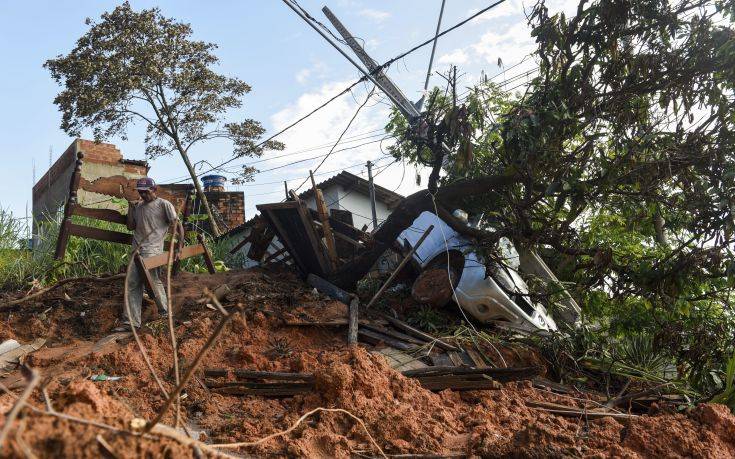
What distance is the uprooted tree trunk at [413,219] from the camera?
29.0 ft

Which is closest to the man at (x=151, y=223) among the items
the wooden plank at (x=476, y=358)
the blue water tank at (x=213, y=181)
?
the wooden plank at (x=476, y=358)

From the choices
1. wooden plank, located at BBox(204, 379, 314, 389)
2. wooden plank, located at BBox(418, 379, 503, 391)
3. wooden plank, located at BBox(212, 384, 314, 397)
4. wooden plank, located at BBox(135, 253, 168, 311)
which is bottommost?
wooden plank, located at BBox(418, 379, 503, 391)

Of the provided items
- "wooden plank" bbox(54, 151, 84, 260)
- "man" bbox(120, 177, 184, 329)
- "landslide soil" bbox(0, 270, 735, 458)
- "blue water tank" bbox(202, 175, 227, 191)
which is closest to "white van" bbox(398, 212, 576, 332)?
"landslide soil" bbox(0, 270, 735, 458)

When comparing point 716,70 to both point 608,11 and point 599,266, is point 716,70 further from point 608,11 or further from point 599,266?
point 599,266

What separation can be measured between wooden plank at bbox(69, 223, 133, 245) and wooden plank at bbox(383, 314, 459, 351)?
12.2ft

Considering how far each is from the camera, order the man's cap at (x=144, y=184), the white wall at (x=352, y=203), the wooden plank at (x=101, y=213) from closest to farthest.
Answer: the man's cap at (x=144, y=184) < the wooden plank at (x=101, y=213) < the white wall at (x=352, y=203)

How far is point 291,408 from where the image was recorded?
5426 mm

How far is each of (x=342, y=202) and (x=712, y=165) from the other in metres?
18.7

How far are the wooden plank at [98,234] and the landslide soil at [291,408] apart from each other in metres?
1.07

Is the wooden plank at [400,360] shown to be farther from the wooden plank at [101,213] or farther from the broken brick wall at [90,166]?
the broken brick wall at [90,166]

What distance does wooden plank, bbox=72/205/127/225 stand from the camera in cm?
874

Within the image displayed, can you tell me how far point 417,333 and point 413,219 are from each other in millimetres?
2132

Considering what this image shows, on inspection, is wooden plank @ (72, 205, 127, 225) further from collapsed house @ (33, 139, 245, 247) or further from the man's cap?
collapsed house @ (33, 139, 245, 247)

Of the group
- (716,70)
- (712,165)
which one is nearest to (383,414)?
(712,165)
